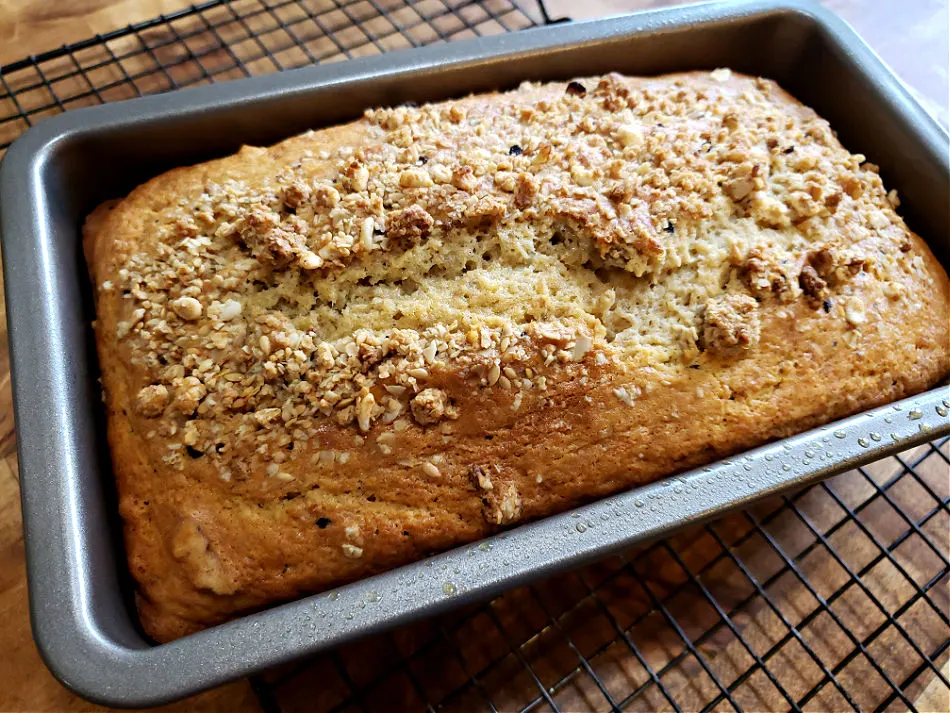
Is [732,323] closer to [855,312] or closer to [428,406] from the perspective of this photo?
[855,312]

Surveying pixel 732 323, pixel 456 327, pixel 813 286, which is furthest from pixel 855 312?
pixel 456 327

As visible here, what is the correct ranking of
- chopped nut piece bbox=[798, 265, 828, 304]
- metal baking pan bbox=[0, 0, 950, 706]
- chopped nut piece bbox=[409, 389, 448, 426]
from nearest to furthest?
1. metal baking pan bbox=[0, 0, 950, 706]
2. chopped nut piece bbox=[409, 389, 448, 426]
3. chopped nut piece bbox=[798, 265, 828, 304]

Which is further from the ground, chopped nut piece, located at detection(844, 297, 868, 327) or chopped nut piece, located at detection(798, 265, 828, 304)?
chopped nut piece, located at detection(798, 265, 828, 304)

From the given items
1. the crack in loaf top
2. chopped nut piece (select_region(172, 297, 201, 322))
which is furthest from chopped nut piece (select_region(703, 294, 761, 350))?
chopped nut piece (select_region(172, 297, 201, 322))

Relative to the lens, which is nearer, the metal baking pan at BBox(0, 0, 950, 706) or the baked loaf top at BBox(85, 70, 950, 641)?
the metal baking pan at BBox(0, 0, 950, 706)

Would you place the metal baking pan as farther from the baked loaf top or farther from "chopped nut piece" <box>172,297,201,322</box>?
"chopped nut piece" <box>172,297,201,322</box>

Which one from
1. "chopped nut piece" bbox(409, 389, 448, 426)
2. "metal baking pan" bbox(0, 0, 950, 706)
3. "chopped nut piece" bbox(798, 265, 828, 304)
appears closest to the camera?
"metal baking pan" bbox(0, 0, 950, 706)

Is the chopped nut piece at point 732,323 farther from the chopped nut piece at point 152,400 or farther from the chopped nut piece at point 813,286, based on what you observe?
the chopped nut piece at point 152,400

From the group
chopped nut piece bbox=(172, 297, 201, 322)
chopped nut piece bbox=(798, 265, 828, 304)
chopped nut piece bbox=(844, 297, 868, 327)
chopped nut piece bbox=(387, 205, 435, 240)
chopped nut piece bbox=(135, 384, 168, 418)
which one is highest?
chopped nut piece bbox=(387, 205, 435, 240)
